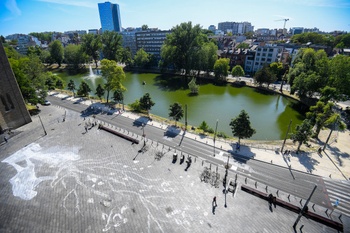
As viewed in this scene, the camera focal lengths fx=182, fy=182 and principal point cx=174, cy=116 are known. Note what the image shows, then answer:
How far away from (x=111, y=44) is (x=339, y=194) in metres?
114

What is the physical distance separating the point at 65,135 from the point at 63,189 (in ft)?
44.0

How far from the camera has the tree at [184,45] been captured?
84.1 m

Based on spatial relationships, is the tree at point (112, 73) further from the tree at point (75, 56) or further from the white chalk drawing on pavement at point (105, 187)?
the tree at point (75, 56)

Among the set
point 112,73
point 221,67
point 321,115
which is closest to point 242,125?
point 321,115

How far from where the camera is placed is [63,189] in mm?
21391

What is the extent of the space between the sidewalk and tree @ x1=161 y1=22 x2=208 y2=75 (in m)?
58.0

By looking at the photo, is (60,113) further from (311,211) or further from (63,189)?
(311,211)

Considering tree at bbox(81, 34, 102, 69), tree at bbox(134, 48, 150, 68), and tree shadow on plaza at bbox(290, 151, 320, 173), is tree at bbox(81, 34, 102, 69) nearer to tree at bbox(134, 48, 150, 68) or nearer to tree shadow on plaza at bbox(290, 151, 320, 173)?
tree at bbox(134, 48, 150, 68)

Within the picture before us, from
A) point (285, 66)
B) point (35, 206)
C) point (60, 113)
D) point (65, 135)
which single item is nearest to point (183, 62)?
point (285, 66)

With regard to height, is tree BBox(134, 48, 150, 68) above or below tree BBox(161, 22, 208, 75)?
below

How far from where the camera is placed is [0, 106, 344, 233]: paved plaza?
1788cm

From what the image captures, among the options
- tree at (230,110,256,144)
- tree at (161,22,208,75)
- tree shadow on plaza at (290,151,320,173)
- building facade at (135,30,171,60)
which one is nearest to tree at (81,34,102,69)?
building facade at (135,30,171,60)

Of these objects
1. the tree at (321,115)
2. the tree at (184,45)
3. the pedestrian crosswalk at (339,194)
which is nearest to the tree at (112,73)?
the tree at (184,45)

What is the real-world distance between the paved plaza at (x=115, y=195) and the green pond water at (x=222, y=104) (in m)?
22.9
